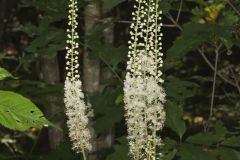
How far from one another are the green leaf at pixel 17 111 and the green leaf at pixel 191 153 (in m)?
1.30

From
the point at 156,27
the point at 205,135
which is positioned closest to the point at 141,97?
the point at 156,27

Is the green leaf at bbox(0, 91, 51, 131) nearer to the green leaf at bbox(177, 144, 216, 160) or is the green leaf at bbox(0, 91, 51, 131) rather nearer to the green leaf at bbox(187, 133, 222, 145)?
the green leaf at bbox(177, 144, 216, 160)

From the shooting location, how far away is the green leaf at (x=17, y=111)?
171 cm

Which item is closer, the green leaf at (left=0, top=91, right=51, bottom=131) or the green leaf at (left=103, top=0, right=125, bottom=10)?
the green leaf at (left=0, top=91, right=51, bottom=131)

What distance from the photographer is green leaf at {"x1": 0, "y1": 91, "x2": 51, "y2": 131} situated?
1.71 meters

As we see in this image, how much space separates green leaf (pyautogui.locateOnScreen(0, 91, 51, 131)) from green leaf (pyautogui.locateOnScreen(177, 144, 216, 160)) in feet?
4.25

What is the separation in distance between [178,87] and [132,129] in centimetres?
169

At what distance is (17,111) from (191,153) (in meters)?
1.40

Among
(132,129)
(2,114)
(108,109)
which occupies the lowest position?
(108,109)

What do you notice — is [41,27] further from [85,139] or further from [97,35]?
[85,139]

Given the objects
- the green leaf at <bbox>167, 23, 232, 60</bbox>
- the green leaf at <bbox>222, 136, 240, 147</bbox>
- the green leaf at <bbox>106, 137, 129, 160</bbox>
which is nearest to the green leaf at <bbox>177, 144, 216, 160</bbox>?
the green leaf at <bbox>222, 136, 240, 147</bbox>

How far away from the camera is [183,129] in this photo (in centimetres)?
317

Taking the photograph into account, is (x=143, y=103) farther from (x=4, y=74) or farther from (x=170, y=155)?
(x=170, y=155)

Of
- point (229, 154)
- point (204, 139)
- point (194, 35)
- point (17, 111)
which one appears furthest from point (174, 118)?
point (17, 111)
